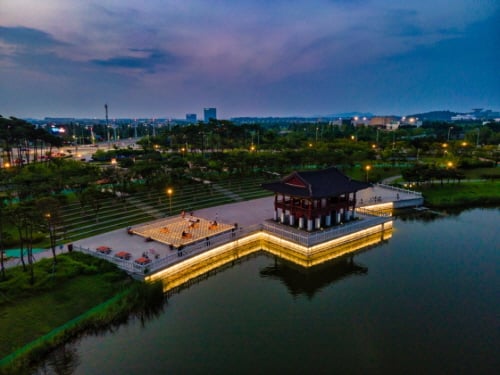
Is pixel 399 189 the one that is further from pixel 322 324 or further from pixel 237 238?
pixel 322 324

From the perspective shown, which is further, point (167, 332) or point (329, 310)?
point (329, 310)

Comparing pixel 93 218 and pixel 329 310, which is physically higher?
pixel 93 218

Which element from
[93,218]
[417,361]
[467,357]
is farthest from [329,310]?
[93,218]

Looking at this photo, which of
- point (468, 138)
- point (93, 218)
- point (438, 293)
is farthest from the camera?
point (468, 138)

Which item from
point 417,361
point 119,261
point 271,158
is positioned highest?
point 271,158

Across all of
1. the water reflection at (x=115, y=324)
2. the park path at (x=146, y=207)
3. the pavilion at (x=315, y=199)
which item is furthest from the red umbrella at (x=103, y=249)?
the pavilion at (x=315, y=199)

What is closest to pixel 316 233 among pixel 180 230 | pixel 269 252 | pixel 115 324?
pixel 269 252

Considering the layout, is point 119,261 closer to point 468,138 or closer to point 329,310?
point 329,310
